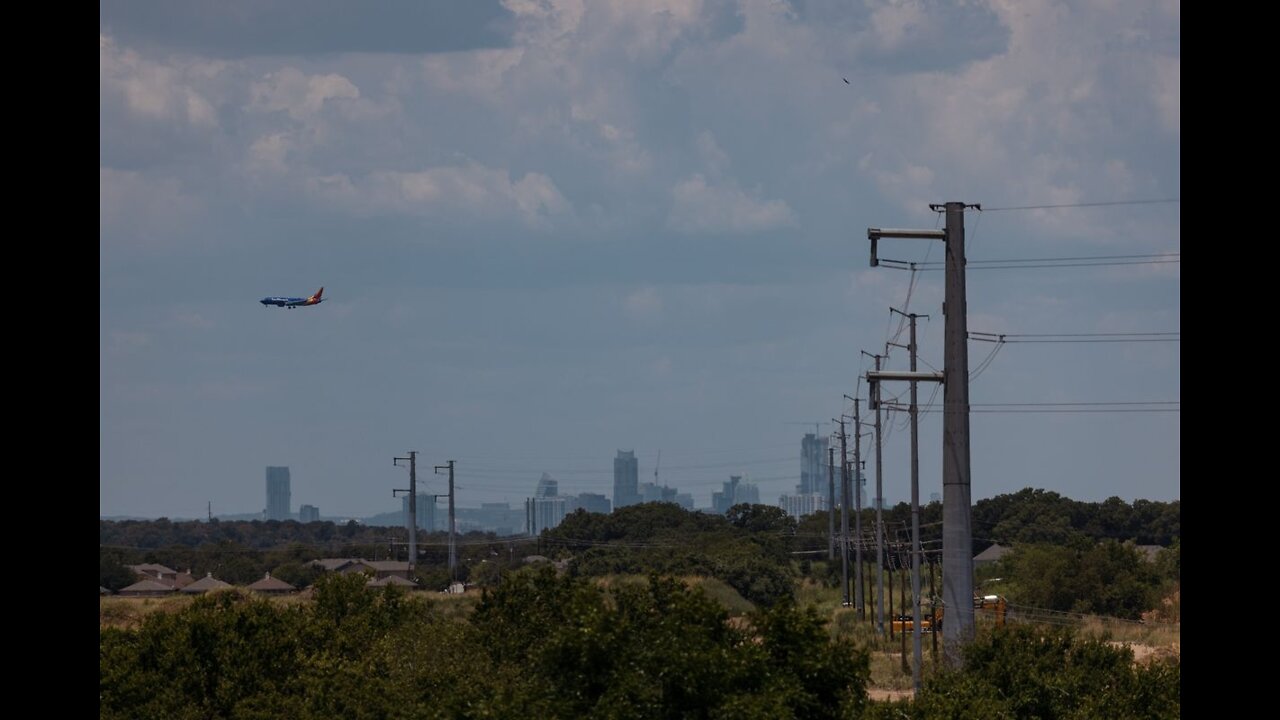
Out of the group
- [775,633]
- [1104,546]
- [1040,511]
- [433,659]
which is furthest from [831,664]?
[1040,511]

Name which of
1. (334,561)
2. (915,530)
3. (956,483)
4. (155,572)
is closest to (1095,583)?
(915,530)

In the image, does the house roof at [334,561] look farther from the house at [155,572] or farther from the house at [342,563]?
Answer: the house at [155,572]

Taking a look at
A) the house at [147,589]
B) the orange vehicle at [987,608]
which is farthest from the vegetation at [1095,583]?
the house at [147,589]

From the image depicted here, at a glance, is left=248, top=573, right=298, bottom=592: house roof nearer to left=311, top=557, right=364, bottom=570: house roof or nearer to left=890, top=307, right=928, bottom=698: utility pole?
left=311, top=557, right=364, bottom=570: house roof

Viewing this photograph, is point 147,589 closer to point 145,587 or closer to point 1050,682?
point 145,587

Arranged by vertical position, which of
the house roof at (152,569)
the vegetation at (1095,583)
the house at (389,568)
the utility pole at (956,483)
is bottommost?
the house at (389,568)

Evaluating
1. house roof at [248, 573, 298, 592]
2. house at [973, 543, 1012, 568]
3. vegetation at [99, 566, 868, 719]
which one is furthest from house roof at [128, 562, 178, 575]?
vegetation at [99, 566, 868, 719]
